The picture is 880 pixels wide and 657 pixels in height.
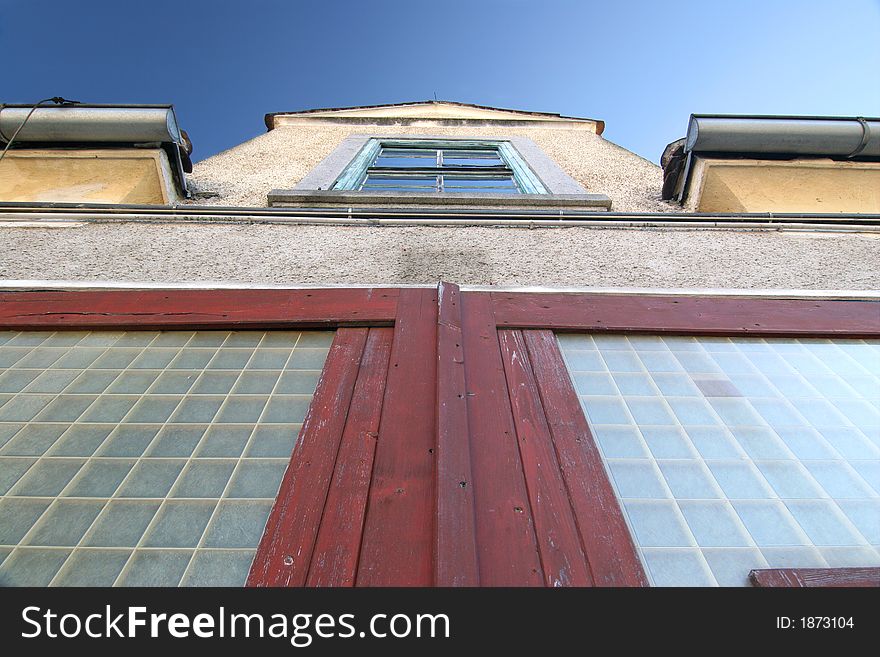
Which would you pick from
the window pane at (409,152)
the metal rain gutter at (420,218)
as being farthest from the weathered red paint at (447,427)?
the window pane at (409,152)

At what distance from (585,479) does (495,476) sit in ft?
0.90

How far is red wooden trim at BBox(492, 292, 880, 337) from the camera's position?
2.18 m

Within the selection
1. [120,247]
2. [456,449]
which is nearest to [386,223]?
[120,247]

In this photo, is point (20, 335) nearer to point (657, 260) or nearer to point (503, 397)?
point (503, 397)

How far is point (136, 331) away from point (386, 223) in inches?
65.0

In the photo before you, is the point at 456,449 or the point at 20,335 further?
the point at 20,335

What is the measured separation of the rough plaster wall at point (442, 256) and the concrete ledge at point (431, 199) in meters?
0.90

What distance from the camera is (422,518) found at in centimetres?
138

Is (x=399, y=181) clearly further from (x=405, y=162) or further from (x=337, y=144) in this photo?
(x=337, y=144)

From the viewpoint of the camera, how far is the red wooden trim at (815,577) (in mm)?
1249

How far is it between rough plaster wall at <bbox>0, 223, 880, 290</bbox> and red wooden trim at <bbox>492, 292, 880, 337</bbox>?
0.66ft

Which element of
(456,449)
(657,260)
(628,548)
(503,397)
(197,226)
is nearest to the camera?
(628,548)

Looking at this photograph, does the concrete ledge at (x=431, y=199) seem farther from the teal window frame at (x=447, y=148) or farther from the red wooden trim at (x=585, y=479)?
the red wooden trim at (x=585, y=479)
